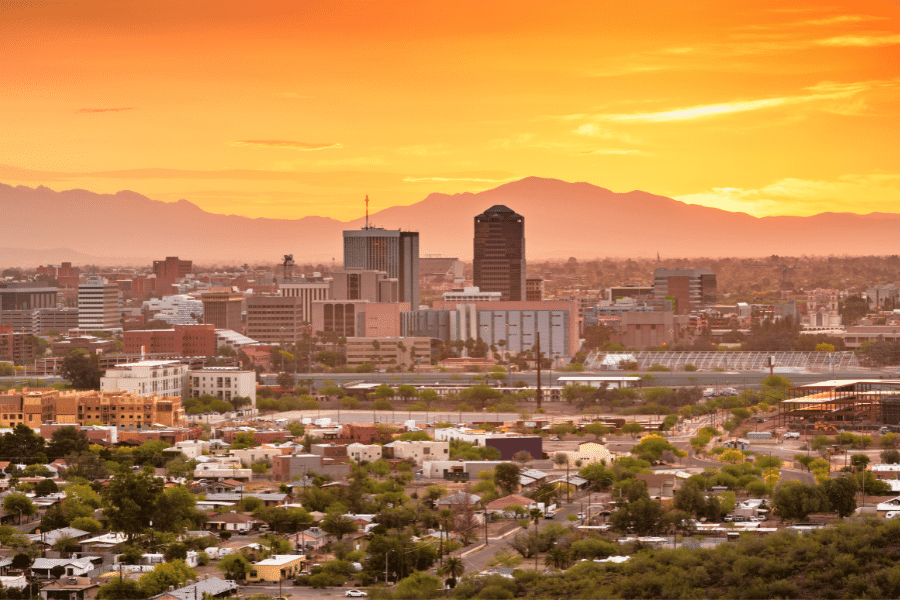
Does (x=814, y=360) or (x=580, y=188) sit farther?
(x=580, y=188)

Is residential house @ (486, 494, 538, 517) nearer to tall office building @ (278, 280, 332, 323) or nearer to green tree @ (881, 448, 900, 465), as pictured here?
green tree @ (881, 448, 900, 465)

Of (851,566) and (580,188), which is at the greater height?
(580,188)

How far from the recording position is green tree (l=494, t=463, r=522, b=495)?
17.9m

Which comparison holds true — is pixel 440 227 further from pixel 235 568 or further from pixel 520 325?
pixel 235 568

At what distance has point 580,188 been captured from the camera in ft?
596

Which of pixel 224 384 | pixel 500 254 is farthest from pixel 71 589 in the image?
pixel 500 254

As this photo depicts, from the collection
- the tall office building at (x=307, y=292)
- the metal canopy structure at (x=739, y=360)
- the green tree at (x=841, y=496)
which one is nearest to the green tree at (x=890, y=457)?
the green tree at (x=841, y=496)

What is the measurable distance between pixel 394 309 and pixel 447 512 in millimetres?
33487

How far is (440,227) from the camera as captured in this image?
6727 inches

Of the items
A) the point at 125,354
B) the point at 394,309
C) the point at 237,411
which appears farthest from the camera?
the point at 394,309

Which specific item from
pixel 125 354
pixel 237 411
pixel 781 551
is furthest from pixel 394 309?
pixel 781 551

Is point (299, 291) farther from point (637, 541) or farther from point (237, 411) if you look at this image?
point (637, 541)

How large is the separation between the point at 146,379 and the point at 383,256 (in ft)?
140

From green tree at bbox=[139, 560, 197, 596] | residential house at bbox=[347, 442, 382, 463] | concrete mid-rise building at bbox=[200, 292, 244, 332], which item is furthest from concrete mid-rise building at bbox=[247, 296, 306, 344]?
green tree at bbox=[139, 560, 197, 596]
